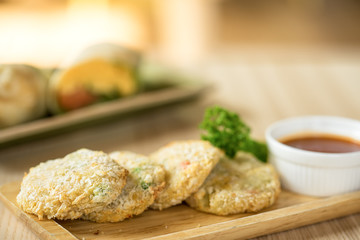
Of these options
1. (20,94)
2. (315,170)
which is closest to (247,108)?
(315,170)

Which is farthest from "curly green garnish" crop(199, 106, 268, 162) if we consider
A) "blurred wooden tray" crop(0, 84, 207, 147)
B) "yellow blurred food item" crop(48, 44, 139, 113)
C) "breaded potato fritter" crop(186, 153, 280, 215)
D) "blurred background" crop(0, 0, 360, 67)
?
"blurred background" crop(0, 0, 360, 67)

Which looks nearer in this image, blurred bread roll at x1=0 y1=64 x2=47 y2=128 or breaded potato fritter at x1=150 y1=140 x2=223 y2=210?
breaded potato fritter at x1=150 y1=140 x2=223 y2=210

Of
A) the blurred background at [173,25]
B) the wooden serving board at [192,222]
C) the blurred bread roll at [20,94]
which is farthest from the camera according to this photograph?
the blurred background at [173,25]

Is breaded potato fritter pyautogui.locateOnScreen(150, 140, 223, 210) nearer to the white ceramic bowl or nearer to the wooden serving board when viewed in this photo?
the wooden serving board

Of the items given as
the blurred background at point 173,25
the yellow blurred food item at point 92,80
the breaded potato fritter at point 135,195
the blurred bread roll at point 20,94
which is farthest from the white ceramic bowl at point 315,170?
the blurred background at point 173,25

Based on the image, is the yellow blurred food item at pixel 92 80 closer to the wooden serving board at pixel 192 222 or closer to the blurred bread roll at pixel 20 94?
the blurred bread roll at pixel 20 94
